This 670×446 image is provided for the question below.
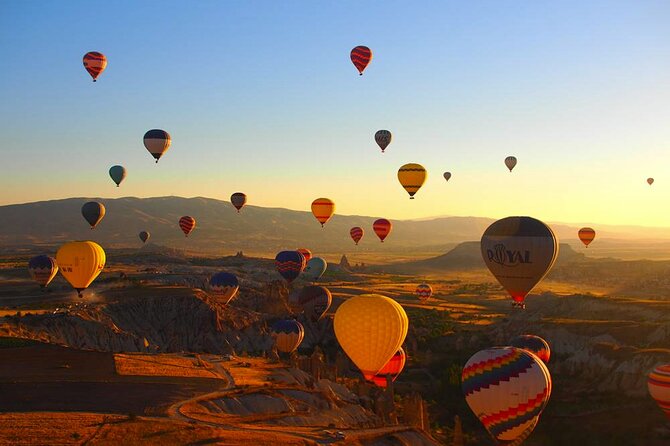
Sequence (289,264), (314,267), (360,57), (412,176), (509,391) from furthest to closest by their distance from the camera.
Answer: (314,267), (289,264), (412,176), (360,57), (509,391)

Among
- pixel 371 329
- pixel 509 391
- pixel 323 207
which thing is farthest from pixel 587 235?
pixel 509 391

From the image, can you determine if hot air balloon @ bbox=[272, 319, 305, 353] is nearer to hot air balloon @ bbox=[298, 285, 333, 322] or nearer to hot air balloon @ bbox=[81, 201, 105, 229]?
hot air balloon @ bbox=[298, 285, 333, 322]

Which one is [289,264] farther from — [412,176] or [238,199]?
[238,199]

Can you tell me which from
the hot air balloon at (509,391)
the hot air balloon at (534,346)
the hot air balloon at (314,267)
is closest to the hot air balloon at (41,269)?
the hot air balloon at (534,346)

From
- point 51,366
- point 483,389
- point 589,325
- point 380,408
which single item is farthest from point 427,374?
point 51,366

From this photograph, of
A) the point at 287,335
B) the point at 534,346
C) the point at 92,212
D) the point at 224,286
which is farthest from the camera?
the point at 92,212

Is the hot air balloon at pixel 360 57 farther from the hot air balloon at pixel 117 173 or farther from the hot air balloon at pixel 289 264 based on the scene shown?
the hot air balloon at pixel 117 173

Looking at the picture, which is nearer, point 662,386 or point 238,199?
point 662,386
